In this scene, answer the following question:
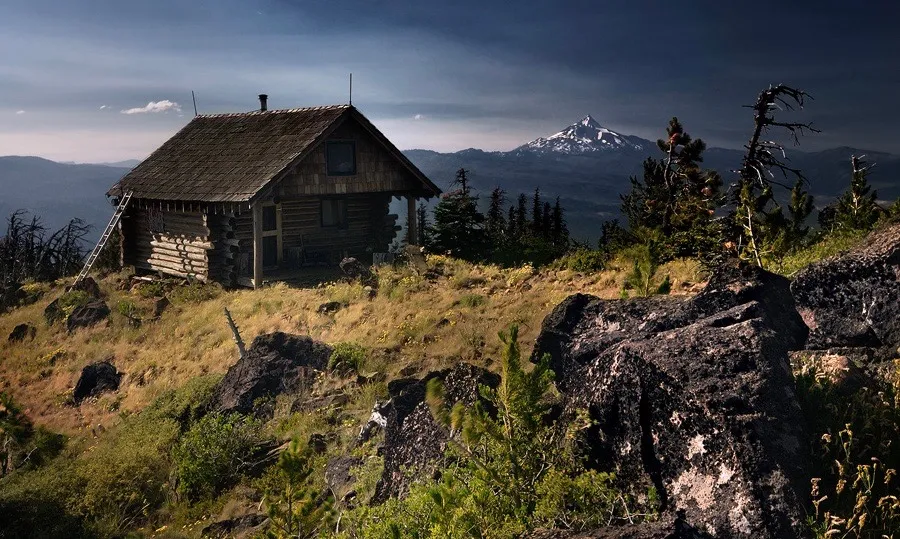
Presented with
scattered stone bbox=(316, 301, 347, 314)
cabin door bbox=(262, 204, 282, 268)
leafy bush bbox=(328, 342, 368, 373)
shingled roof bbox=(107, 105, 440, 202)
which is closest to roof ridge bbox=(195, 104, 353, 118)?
shingled roof bbox=(107, 105, 440, 202)

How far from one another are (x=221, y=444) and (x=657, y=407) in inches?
281

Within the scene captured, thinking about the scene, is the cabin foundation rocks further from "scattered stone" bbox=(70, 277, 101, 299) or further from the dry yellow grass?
"scattered stone" bbox=(70, 277, 101, 299)

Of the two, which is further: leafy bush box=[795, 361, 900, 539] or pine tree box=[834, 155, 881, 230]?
pine tree box=[834, 155, 881, 230]

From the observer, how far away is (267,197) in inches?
832

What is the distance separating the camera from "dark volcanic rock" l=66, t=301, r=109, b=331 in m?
19.4

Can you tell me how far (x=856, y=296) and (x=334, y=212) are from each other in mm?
19933

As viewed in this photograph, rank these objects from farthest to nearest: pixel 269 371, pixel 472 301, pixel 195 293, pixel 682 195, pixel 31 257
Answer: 1. pixel 31 257
2. pixel 195 293
3. pixel 682 195
4. pixel 472 301
5. pixel 269 371

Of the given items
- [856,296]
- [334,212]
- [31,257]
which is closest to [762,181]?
[856,296]

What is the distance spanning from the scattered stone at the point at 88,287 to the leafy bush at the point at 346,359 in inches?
550

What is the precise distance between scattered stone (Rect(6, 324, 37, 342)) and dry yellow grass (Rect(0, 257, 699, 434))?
230 millimetres

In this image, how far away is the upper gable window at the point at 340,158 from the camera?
875 inches

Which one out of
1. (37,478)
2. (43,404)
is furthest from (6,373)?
(37,478)

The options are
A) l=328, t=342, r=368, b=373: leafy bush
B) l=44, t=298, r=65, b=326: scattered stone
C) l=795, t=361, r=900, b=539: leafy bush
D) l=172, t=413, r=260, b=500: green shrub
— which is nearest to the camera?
l=795, t=361, r=900, b=539: leafy bush

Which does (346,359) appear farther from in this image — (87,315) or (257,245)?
(87,315)
